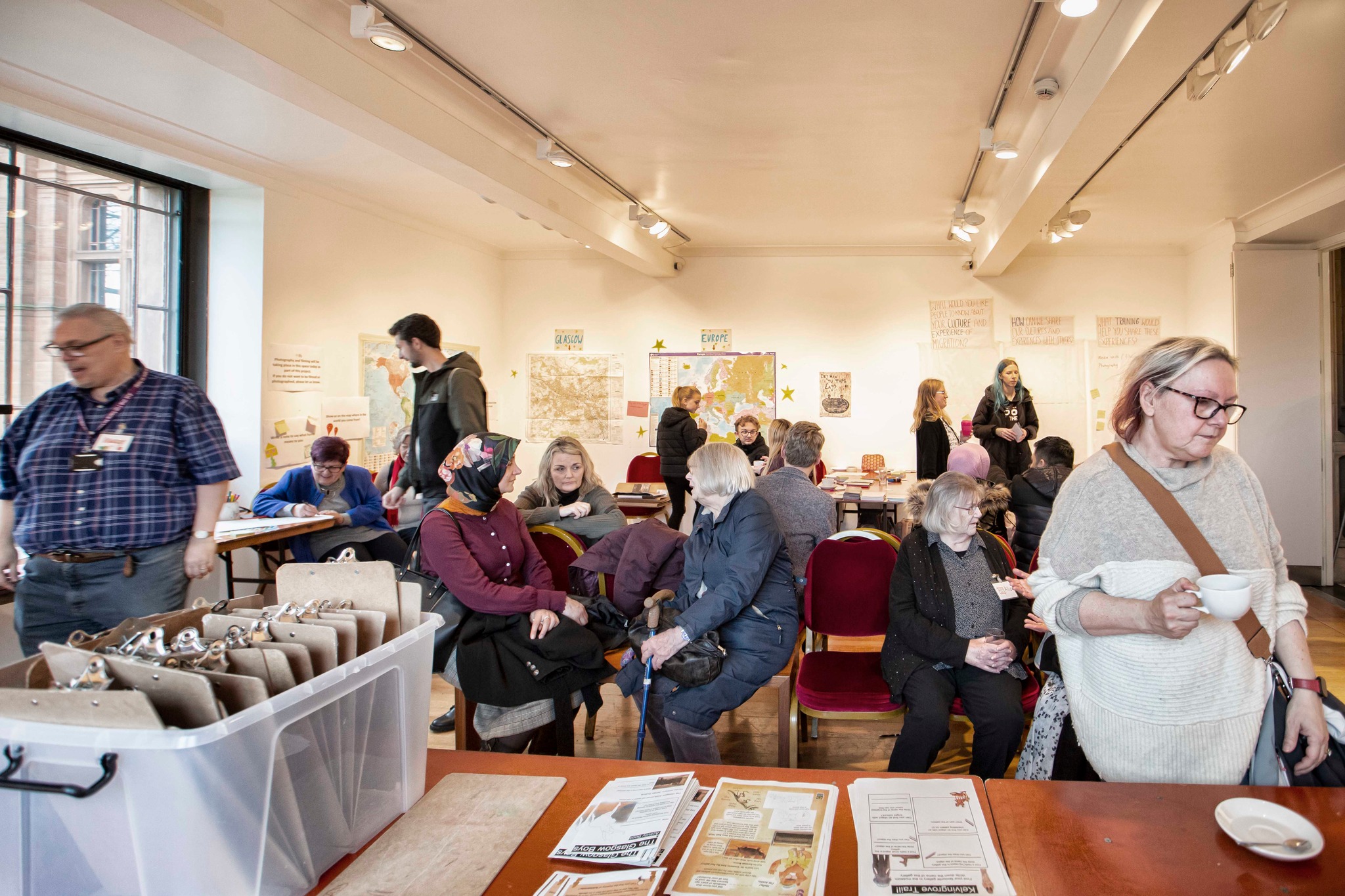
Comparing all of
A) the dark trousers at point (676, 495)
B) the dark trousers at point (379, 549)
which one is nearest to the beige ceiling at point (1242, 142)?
the dark trousers at point (676, 495)

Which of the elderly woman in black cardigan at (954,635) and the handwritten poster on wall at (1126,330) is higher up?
the handwritten poster on wall at (1126,330)

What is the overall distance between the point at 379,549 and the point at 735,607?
112 inches

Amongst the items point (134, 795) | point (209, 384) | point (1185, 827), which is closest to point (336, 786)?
point (134, 795)

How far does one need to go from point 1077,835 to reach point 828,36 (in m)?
3.33

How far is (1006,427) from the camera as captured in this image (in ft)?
21.8

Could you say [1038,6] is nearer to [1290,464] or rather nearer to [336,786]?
[336,786]

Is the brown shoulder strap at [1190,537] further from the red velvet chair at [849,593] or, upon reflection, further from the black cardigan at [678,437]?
the black cardigan at [678,437]

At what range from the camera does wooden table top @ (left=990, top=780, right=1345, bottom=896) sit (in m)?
1.08

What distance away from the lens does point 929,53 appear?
11.9 ft

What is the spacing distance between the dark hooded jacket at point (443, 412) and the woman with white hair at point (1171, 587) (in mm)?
2588

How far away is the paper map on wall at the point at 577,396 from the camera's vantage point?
327 inches

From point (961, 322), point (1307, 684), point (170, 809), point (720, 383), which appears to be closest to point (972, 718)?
point (1307, 684)

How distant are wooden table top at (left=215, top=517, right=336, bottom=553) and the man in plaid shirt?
113 cm

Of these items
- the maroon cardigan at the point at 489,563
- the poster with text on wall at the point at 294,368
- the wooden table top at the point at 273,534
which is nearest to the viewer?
the maroon cardigan at the point at 489,563
